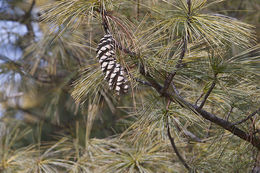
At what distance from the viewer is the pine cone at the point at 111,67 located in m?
0.63

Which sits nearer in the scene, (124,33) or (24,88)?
(124,33)

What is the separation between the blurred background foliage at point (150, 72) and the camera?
701 millimetres

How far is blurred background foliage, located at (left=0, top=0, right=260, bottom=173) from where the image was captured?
701 millimetres

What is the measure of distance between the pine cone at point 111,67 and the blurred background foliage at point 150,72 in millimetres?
30

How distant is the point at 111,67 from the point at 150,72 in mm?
115

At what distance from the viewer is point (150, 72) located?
2.34ft

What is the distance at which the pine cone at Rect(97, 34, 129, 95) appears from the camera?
0.63 metres

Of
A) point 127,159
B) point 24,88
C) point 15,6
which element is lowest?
point 127,159

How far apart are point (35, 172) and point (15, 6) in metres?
1.03

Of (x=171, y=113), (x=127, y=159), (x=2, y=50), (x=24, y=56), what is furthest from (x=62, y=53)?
(x=171, y=113)

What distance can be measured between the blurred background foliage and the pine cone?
0.03 meters

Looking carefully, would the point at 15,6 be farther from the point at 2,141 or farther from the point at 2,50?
the point at 2,141

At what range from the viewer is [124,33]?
0.69 meters

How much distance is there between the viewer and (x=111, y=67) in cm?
63
